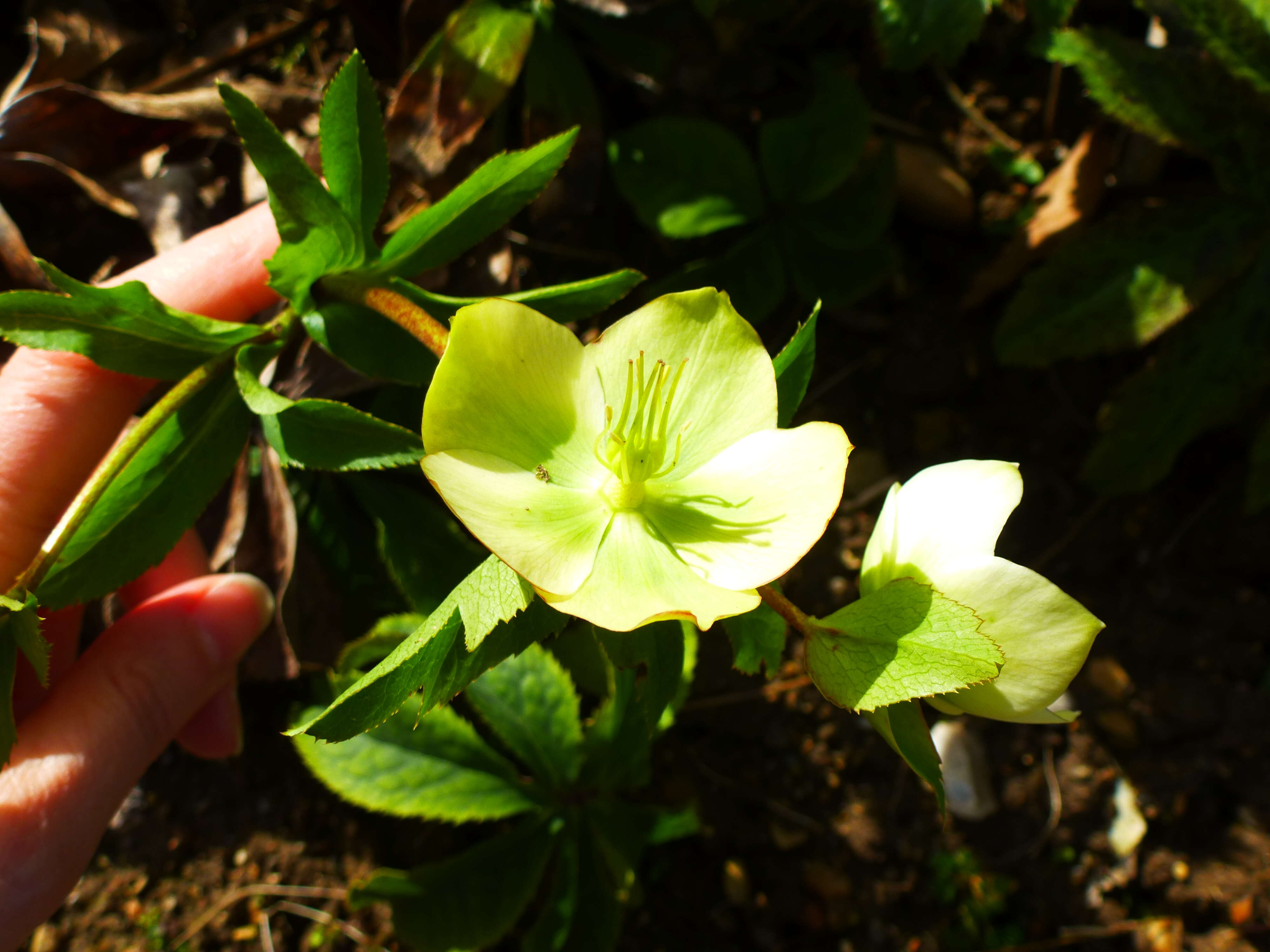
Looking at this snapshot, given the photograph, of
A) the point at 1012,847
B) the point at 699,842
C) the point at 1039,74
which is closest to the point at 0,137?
the point at 699,842

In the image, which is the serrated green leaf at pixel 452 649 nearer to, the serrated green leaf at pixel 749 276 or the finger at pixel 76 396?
the finger at pixel 76 396

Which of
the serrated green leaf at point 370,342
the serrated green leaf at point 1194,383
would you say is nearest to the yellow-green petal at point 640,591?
the serrated green leaf at point 370,342

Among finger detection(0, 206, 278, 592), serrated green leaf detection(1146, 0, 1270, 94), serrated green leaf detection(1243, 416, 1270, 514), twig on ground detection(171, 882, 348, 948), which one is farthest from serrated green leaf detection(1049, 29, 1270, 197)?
twig on ground detection(171, 882, 348, 948)

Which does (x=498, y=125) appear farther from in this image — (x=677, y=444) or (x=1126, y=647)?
(x=1126, y=647)

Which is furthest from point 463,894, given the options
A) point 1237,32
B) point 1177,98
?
point 1237,32

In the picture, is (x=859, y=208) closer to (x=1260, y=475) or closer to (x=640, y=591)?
(x=1260, y=475)

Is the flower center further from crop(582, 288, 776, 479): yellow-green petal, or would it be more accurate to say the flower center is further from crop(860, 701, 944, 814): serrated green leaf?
crop(860, 701, 944, 814): serrated green leaf
